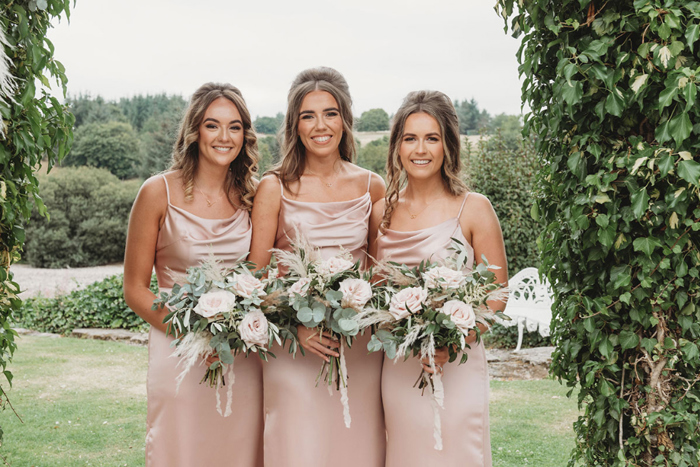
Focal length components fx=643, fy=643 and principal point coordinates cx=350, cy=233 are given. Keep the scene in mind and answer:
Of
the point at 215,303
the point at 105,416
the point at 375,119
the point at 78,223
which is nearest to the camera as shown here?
the point at 215,303

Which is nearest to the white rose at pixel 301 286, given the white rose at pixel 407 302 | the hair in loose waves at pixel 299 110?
the white rose at pixel 407 302

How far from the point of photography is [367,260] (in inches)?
150

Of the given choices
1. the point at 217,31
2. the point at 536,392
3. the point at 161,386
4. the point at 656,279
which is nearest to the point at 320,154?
the point at 161,386

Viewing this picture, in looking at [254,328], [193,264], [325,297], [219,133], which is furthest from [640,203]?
[193,264]

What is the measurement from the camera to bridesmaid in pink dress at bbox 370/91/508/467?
3232mm

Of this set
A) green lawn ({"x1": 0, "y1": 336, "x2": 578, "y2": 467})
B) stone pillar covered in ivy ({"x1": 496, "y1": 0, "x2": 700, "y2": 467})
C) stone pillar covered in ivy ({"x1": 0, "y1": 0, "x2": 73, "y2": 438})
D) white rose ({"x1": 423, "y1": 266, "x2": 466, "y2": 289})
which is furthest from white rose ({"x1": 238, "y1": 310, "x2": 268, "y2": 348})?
green lawn ({"x1": 0, "y1": 336, "x2": 578, "y2": 467})

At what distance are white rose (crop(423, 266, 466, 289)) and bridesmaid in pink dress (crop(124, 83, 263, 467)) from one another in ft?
3.83

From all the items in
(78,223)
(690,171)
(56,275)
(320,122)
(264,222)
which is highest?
(320,122)

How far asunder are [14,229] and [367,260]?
1910 millimetres

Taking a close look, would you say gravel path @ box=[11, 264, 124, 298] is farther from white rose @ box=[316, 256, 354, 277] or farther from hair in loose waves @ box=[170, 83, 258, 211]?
white rose @ box=[316, 256, 354, 277]

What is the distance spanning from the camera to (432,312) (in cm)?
284

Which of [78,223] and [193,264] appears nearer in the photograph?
[193,264]

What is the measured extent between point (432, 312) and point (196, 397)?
149 centimetres

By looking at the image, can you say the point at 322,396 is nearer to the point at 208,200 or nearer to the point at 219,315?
the point at 219,315
